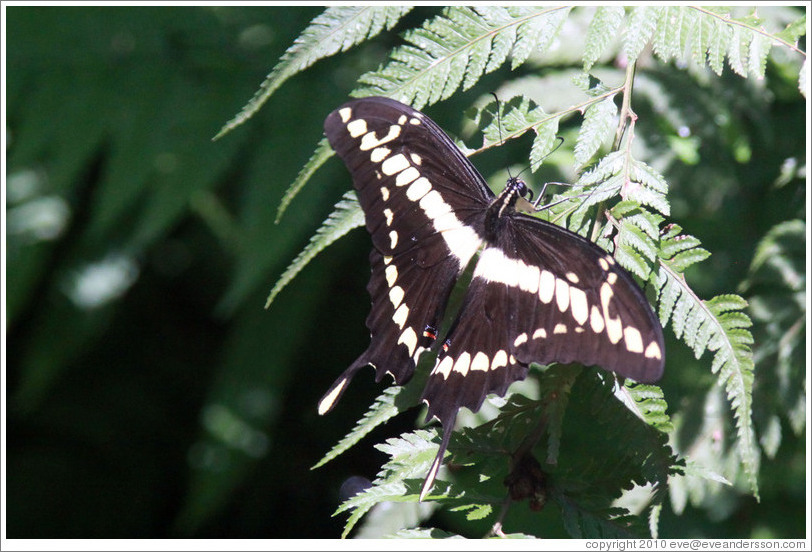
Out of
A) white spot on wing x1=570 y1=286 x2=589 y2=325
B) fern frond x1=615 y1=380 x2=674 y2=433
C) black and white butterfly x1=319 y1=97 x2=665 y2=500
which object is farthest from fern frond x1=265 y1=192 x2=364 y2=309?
fern frond x1=615 y1=380 x2=674 y2=433

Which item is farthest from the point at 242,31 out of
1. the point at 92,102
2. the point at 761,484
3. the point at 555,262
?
the point at 761,484

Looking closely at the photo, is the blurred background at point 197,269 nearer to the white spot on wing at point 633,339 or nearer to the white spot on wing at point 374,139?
the white spot on wing at point 374,139

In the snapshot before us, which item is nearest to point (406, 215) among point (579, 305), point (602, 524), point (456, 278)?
point (456, 278)

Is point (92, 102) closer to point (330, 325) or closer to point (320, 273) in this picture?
point (320, 273)

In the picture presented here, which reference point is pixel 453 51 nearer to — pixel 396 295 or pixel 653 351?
pixel 396 295

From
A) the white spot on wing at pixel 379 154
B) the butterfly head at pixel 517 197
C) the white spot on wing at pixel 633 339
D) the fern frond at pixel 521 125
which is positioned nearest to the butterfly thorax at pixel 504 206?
the butterfly head at pixel 517 197

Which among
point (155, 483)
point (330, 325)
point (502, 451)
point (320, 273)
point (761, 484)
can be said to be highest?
point (502, 451)
